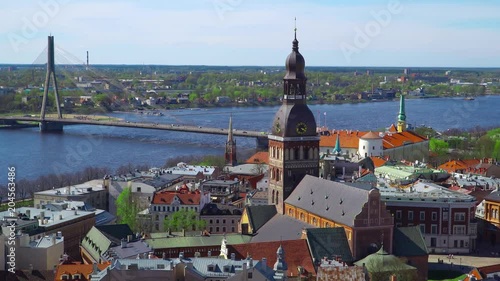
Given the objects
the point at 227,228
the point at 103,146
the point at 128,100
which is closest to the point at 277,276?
the point at 227,228

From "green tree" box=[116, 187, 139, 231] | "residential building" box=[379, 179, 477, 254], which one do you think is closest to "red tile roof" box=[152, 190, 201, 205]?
"green tree" box=[116, 187, 139, 231]

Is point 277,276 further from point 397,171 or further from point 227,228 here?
point 397,171

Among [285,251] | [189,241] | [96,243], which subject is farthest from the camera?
[96,243]

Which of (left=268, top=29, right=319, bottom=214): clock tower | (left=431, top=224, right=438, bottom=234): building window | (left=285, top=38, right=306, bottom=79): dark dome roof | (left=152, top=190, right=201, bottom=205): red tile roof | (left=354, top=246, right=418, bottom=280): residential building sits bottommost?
(left=431, top=224, right=438, bottom=234): building window

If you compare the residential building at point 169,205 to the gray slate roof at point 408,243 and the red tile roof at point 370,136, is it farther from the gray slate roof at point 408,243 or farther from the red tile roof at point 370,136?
the red tile roof at point 370,136

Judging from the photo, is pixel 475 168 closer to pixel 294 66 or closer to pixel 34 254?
pixel 294 66

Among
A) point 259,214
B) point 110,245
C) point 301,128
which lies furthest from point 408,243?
point 110,245

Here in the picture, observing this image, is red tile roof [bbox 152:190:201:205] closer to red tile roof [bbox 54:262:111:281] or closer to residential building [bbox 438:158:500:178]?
red tile roof [bbox 54:262:111:281]
